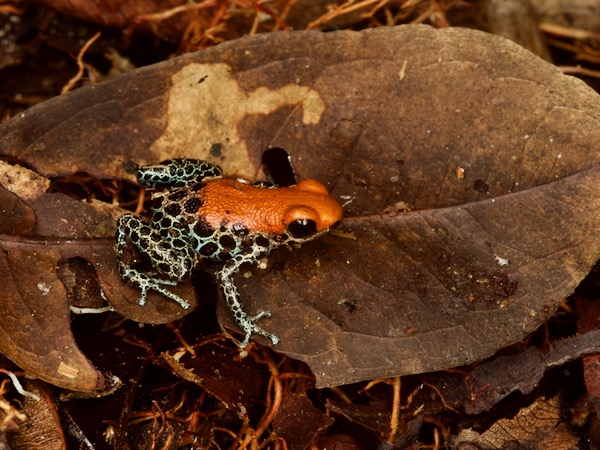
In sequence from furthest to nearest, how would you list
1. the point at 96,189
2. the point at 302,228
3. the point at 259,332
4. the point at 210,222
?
the point at 96,189 < the point at 210,222 < the point at 302,228 < the point at 259,332

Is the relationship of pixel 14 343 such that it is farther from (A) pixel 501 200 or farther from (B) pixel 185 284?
(A) pixel 501 200

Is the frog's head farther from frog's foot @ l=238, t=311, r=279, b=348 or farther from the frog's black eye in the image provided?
frog's foot @ l=238, t=311, r=279, b=348

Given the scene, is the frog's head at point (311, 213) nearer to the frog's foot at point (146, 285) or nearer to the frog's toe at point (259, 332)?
the frog's toe at point (259, 332)

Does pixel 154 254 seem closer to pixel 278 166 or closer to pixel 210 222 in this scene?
pixel 210 222

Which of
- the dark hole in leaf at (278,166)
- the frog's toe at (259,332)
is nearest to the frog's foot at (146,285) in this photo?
the frog's toe at (259,332)

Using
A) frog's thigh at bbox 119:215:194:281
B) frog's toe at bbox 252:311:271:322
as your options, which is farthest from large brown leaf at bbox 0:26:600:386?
frog's thigh at bbox 119:215:194:281

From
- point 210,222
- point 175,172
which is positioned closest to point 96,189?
point 175,172

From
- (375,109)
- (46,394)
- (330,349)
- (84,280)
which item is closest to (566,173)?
(375,109)
